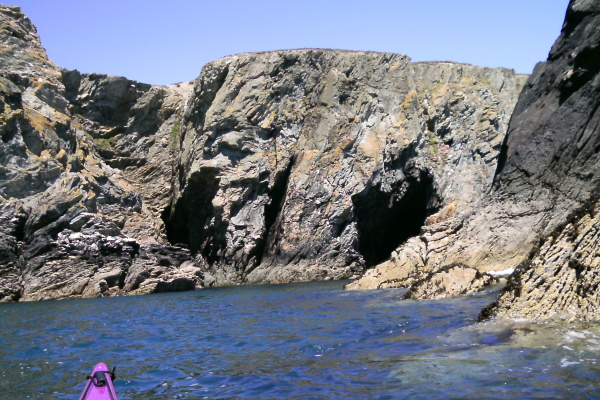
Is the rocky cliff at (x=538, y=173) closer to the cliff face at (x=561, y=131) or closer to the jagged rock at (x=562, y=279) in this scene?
the cliff face at (x=561, y=131)

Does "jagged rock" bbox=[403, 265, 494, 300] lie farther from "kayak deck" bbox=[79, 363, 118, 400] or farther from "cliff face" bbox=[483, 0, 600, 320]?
"kayak deck" bbox=[79, 363, 118, 400]

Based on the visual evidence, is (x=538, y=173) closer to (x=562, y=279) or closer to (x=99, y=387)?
(x=562, y=279)

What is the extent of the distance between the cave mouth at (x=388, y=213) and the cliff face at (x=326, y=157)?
0.08m

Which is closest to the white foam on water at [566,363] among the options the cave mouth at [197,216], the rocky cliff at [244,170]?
the rocky cliff at [244,170]

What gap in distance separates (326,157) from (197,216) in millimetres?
10191

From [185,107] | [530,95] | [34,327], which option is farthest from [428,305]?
[185,107]

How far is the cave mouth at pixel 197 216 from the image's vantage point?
128 feet

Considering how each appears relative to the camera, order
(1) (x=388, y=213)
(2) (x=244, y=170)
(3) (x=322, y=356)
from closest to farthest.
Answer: (3) (x=322, y=356), (1) (x=388, y=213), (2) (x=244, y=170)

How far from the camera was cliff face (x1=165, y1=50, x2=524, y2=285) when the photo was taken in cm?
3631

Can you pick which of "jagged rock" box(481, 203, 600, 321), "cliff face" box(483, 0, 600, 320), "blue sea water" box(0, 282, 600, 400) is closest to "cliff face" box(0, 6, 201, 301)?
"blue sea water" box(0, 282, 600, 400)

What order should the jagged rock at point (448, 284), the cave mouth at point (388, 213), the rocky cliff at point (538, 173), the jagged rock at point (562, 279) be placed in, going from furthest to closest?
the cave mouth at point (388, 213) → the rocky cliff at point (538, 173) → the jagged rock at point (448, 284) → the jagged rock at point (562, 279)

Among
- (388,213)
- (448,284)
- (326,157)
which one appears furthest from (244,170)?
(448,284)

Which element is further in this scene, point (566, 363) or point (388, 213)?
point (388, 213)

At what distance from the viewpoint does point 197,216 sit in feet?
132
